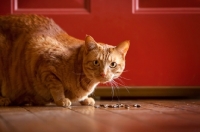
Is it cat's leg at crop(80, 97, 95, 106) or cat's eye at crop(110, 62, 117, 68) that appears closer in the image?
cat's eye at crop(110, 62, 117, 68)

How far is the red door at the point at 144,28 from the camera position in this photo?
2.58 meters

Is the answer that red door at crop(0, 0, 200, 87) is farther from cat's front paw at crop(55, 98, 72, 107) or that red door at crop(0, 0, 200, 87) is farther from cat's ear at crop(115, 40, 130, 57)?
cat's front paw at crop(55, 98, 72, 107)

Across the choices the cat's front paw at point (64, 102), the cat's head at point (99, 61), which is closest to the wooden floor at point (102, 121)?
the cat's front paw at point (64, 102)

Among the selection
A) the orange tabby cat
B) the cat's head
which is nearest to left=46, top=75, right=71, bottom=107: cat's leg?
the orange tabby cat

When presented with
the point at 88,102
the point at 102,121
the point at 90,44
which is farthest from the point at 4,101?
the point at 102,121

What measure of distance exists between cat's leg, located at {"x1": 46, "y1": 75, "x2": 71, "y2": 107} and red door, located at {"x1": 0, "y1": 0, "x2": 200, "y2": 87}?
526 mm

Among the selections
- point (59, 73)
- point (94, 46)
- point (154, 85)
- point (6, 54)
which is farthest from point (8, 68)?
point (154, 85)

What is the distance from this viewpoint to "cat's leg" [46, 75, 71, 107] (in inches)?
84.3

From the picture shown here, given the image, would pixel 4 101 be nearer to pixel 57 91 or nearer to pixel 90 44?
pixel 57 91

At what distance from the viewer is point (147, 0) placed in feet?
8.48

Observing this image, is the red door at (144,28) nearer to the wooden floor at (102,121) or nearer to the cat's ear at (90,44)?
the cat's ear at (90,44)

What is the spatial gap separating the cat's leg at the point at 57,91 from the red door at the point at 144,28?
0.53 m

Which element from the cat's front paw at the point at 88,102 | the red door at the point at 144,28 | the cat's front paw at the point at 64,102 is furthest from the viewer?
the red door at the point at 144,28

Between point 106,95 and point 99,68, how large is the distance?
20.9 inches
